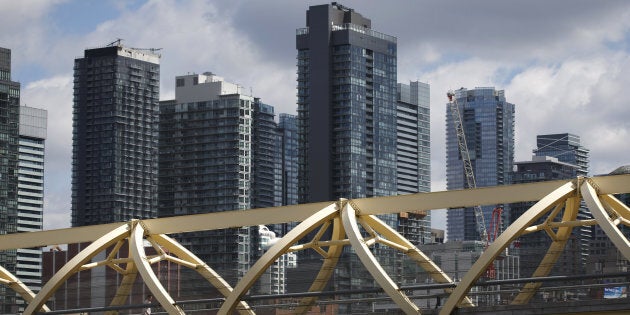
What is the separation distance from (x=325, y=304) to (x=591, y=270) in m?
12.0

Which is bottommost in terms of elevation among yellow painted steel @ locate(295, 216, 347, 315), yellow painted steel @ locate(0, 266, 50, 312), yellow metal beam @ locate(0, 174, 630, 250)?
yellow painted steel @ locate(0, 266, 50, 312)

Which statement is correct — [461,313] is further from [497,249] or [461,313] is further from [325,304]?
[325,304]

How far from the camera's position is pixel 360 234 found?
2405 inches

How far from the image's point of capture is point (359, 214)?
6488 cm

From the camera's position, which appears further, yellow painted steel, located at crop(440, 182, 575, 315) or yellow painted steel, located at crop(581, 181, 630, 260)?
yellow painted steel, located at crop(440, 182, 575, 315)

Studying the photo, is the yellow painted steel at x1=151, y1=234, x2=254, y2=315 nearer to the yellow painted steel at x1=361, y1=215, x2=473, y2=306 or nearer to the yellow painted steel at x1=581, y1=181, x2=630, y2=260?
the yellow painted steel at x1=361, y1=215, x2=473, y2=306

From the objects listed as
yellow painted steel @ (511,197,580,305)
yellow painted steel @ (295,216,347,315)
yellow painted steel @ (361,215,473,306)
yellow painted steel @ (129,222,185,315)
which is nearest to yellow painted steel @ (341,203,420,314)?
yellow painted steel @ (361,215,473,306)

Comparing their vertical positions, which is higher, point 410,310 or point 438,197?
point 438,197

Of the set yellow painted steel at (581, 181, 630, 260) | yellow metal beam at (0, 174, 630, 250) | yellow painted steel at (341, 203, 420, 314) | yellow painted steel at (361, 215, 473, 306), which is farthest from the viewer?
yellow painted steel at (361, 215, 473, 306)

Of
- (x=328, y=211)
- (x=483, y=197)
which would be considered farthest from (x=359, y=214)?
(x=483, y=197)

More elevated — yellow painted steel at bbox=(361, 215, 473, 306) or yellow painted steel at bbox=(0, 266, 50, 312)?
yellow painted steel at bbox=(361, 215, 473, 306)

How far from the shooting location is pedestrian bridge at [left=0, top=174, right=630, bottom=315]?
191 feet

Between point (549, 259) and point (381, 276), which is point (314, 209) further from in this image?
point (549, 259)

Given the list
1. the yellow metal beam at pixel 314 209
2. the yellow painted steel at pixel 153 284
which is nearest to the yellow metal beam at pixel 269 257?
the yellow metal beam at pixel 314 209
